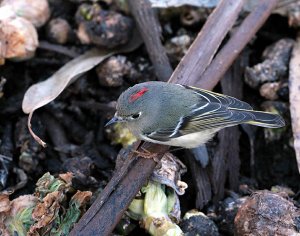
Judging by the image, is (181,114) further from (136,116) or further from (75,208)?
(75,208)

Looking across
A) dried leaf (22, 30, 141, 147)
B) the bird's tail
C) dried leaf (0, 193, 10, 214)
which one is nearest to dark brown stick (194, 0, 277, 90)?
the bird's tail

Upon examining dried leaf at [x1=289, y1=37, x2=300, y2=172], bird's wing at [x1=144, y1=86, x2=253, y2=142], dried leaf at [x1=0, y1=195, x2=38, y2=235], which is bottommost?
dried leaf at [x1=289, y1=37, x2=300, y2=172]

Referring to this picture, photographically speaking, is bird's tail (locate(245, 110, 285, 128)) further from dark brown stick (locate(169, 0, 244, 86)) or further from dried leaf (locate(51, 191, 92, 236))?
dried leaf (locate(51, 191, 92, 236))

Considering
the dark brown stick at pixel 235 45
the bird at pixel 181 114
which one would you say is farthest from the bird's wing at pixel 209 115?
the dark brown stick at pixel 235 45

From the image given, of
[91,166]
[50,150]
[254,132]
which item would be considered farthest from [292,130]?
[50,150]

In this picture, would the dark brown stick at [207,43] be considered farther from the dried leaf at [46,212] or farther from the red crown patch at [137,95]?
the dried leaf at [46,212]

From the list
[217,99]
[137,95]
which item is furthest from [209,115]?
[137,95]
